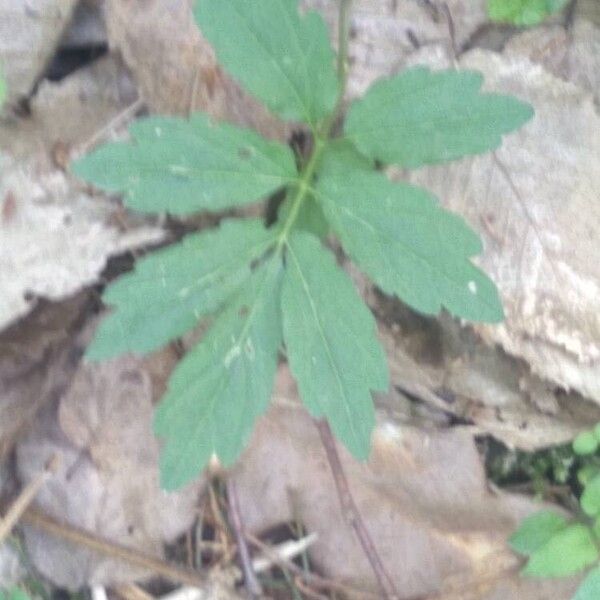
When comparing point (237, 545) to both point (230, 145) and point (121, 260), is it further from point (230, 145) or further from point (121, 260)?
point (230, 145)

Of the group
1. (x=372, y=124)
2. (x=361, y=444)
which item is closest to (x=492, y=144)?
(x=372, y=124)

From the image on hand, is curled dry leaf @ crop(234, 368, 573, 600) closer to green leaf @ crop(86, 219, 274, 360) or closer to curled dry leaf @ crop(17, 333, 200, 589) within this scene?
curled dry leaf @ crop(17, 333, 200, 589)

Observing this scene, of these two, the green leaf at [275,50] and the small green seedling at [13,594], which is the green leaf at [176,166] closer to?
the green leaf at [275,50]

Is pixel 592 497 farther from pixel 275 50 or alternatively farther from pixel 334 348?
pixel 275 50

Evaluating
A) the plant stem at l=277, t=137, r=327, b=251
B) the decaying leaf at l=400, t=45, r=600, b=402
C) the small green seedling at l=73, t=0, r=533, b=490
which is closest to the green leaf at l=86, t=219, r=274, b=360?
the small green seedling at l=73, t=0, r=533, b=490

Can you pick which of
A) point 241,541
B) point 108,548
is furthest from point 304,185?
point 108,548

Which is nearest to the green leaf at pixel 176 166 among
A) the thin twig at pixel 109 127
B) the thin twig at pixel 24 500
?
the thin twig at pixel 109 127

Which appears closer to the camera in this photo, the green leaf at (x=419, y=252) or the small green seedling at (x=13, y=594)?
the green leaf at (x=419, y=252)
